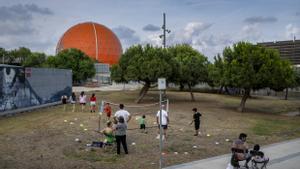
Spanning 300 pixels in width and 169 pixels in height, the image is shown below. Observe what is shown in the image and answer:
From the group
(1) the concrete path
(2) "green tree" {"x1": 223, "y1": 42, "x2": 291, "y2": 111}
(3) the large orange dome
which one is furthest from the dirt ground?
(3) the large orange dome

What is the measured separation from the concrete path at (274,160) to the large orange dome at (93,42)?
5177 inches

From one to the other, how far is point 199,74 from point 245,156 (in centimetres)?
3105

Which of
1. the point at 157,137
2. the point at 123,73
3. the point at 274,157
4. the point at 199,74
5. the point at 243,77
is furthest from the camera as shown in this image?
the point at 199,74

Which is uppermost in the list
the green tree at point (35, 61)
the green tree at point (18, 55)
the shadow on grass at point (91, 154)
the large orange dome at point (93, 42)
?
the large orange dome at point (93, 42)

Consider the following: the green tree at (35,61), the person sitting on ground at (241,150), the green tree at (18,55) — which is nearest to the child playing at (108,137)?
the person sitting on ground at (241,150)

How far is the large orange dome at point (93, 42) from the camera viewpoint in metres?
148

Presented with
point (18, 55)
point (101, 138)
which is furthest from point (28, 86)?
point (18, 55)

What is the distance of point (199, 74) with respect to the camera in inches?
1671

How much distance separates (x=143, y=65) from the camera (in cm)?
3491

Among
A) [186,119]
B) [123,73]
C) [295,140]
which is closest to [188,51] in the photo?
[123,73]

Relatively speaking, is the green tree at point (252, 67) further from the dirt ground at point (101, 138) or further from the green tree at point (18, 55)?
the green tree at point (18, 55)

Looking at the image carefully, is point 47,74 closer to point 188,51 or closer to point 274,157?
point 274,157

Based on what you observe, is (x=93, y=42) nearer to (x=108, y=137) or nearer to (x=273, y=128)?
(x=273, y=128)

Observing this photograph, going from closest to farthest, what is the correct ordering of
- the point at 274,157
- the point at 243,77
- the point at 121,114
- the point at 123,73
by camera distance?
the point at 274,157 → the point at 121,114 → the point at 243,77 → the point at 123,73
